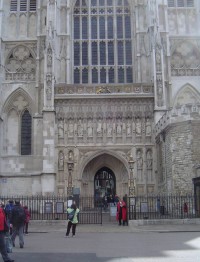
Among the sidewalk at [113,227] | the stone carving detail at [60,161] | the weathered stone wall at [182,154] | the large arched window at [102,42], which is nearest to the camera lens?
the sidewalk at [113,227]

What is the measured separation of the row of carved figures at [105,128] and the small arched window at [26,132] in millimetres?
3635

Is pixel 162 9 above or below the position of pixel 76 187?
above

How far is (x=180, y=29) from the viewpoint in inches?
1393

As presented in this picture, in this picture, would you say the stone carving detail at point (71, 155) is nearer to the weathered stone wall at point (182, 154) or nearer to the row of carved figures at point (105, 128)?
the row of carved figures at point (105, 128)

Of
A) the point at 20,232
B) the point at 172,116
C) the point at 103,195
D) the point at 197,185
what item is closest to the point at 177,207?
the point at 197,185

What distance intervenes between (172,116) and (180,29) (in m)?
13.4

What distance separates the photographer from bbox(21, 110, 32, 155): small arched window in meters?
32.7

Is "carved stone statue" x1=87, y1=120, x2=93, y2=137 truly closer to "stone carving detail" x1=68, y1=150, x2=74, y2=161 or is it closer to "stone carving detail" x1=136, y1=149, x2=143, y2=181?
"stone carving detail" x1=68, y1=150, x2=74, y2=161

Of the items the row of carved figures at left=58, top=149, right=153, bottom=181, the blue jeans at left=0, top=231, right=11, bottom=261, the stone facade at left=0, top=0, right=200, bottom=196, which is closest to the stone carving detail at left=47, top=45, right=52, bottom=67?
the stone facade at left=0, top=0, right=200, bottom=196

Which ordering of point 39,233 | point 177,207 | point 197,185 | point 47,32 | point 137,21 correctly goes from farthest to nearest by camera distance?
point 137,21 < point 47,32 < point 177,207 < point 197,185 < point 39,233

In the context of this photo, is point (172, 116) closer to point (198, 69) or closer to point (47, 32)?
point (198, 69)

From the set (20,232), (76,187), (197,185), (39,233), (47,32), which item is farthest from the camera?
(47,32)

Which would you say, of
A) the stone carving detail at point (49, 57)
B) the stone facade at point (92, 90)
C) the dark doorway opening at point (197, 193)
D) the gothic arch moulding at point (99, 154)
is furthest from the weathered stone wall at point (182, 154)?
the stone carving detail at point (49, 57)

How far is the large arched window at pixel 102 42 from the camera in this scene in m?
34.2
